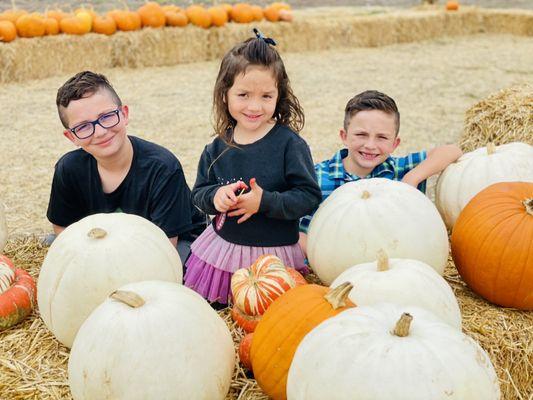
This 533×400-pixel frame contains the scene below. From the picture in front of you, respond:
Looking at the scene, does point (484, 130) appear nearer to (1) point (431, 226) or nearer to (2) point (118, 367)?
(1) point (431, 226)

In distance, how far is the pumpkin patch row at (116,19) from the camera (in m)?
A: 10.8

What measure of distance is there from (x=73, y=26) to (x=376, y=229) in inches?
379

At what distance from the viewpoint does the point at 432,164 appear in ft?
12.6

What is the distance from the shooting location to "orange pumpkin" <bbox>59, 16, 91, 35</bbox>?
11234 mm

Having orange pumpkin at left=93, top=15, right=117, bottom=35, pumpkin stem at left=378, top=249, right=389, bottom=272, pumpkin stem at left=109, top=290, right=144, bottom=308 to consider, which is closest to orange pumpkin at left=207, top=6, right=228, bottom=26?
orange pumpkin at left=93, top=15, right=117, bottom=35

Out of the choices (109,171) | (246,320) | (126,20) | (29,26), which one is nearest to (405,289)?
(246,320)

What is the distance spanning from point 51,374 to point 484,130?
4.20m

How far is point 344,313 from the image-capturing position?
81.7 inches

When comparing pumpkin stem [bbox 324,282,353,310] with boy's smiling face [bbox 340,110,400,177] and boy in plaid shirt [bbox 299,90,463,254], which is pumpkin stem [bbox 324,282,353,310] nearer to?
boy in plaid shirt [bbox 299,90,463,254]

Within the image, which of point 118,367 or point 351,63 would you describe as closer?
point 118,367

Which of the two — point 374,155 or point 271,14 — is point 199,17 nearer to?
A: point 271,14

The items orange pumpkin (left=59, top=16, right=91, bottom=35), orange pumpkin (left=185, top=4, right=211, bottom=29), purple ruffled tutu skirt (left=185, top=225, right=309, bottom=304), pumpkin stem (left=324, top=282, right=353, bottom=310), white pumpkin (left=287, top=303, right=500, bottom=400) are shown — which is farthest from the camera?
orange pumpkin (left=185, top=4, right=211, bottom=29)

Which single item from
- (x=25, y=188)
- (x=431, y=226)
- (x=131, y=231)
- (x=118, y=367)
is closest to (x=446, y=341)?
(x=118, y=367)

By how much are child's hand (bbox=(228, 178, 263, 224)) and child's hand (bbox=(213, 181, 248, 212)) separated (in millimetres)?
41
